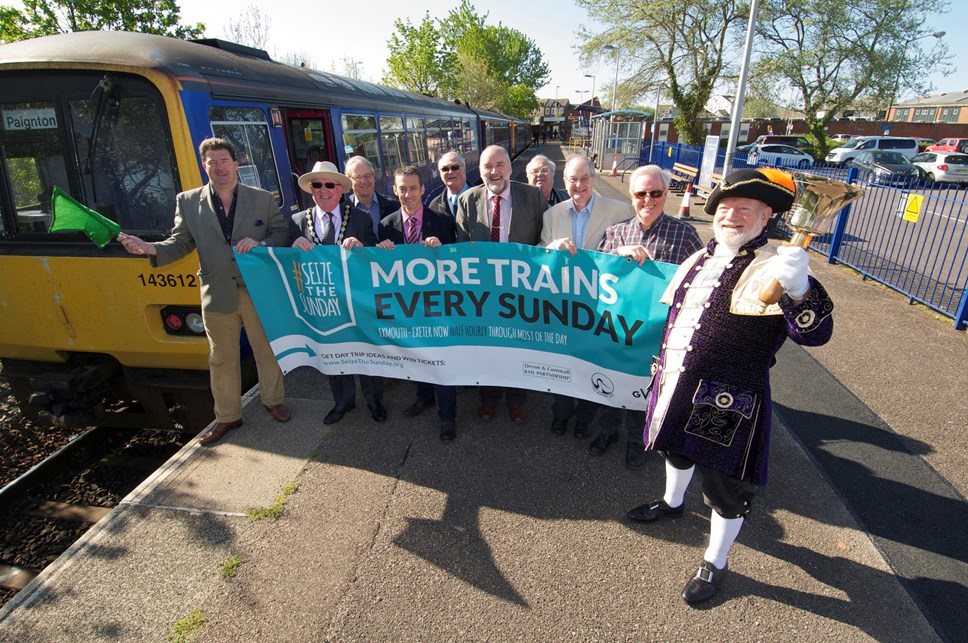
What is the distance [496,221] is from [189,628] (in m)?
3.08

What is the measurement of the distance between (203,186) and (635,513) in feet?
11.8

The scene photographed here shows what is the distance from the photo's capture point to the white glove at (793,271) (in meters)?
1.82

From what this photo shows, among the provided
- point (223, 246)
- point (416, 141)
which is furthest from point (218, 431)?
point (416, 141)

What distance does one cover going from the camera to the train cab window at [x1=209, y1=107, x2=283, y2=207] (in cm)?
394

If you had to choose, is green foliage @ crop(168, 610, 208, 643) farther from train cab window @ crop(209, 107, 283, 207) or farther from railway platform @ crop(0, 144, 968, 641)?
train cab window @ crop(209, 107, 283, 207)

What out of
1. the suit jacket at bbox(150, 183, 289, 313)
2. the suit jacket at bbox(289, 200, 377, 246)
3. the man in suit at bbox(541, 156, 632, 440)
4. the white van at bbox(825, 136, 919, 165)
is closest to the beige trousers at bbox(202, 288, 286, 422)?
the suit jacket at bbox(150, 183, 289, 313)

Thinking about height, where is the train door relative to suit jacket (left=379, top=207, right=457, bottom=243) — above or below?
above

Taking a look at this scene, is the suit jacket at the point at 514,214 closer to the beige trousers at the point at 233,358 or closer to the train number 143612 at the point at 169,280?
the beige trousers at the point at 233,358

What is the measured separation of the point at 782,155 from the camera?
1027 inches

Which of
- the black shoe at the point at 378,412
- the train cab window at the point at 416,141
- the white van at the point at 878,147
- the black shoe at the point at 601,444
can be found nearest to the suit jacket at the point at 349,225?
the black shoe at the point at 378,412

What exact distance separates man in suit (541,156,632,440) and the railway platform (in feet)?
3.20

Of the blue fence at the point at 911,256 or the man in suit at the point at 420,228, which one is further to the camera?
the blue fence at the point at 911,256

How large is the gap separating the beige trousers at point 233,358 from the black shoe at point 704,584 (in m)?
3.33

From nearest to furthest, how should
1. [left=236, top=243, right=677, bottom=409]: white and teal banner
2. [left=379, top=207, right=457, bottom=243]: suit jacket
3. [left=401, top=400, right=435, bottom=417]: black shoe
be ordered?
[left=236, top=243, right=677, bottom=409]: white and teal banner
[left=379, top=207, right=457, bottom=243]: suit jacket
[left=401, top=400, right=435, bottom=417]: black shoe
